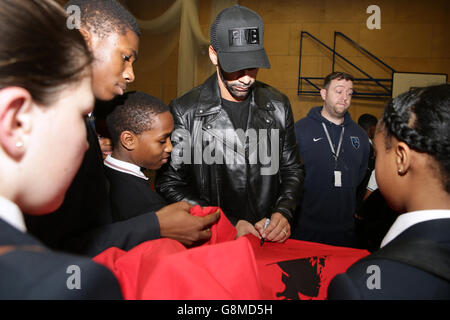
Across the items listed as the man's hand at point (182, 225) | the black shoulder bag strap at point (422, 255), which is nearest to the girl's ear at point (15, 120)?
the man's hand at point (182, 225)

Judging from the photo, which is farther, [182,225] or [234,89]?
[234,89]

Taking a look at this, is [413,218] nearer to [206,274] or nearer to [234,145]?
[206,274]

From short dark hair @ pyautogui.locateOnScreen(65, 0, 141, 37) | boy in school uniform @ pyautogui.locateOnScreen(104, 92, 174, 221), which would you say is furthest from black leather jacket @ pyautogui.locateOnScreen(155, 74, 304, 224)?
short dark hair @ pyautogui.locateOnScreen(65, 0, 141, 37)

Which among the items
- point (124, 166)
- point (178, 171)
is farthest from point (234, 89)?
point (124, 166)

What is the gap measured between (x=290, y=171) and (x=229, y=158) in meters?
0.42

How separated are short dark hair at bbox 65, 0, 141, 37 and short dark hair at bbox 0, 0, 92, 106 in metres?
0.75

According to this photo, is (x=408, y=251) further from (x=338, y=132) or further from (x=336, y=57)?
(x=336, y=57)

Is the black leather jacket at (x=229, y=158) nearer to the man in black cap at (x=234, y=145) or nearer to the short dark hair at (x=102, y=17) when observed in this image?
the man in black cap at (x=234, y=145)

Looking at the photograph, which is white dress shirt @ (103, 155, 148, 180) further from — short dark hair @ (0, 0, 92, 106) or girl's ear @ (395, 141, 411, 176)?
girl's ear @ (395, 141, 411, 176)

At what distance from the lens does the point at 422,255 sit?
0.74 m
